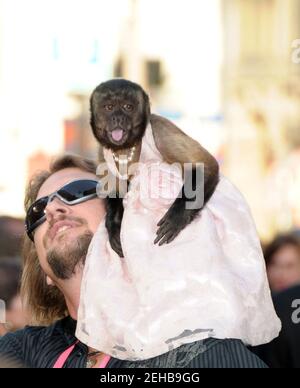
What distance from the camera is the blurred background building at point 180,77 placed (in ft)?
55.6

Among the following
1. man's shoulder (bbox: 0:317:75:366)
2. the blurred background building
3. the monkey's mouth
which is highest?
the monkey's mouth

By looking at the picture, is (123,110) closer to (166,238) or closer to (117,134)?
(117,134)

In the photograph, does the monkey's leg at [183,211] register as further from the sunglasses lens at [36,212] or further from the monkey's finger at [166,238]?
the sunglasses lens at [36,212]

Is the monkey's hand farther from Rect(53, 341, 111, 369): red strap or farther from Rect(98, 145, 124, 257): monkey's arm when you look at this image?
Rect(53, 341, 111, 369): red strap

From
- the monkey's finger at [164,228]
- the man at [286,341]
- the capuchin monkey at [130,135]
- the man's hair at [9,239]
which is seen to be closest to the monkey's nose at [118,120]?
the capuchin monkey at [130,135]

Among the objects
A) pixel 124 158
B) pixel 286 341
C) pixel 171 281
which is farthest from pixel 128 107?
pixel 286 341

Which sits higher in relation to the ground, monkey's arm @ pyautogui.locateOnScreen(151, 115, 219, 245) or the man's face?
monkey's arm @ pyautogui.locateOnScreen(151, 115, 219, 245)

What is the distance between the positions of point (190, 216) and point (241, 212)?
0.15m

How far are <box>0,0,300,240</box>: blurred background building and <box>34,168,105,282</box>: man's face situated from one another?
1099cm

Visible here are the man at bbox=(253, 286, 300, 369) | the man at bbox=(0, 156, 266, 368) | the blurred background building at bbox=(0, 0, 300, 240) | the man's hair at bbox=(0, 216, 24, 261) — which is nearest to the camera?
the man at bbox=(0, 156, 266, 368)

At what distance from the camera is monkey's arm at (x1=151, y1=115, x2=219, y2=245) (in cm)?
332

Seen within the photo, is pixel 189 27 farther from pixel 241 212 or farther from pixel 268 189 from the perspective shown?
pixel 241 212

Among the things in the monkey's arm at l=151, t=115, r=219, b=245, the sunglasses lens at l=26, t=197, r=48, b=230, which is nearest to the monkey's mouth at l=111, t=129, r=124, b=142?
the monkey's arm at l=151, t=115, r=219, b=245

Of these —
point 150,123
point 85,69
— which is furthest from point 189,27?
point 150,123
